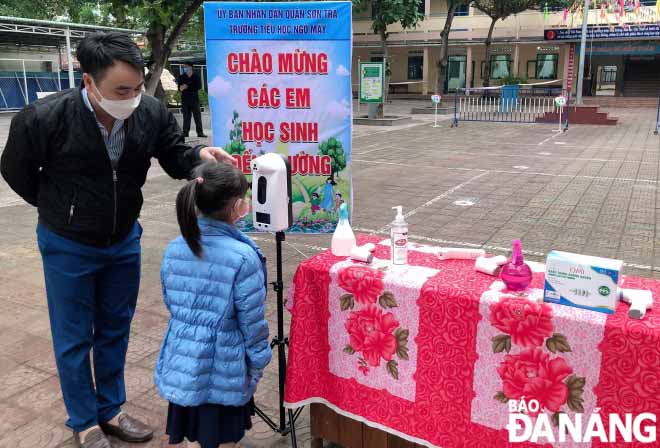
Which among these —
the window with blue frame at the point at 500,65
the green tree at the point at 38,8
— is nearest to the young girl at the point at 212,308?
the green tree at the point at 38,8

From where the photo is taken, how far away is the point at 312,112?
4.13 metres

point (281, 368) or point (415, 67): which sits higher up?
point (415, 67)

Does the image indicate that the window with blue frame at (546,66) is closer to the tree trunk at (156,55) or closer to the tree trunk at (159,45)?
the tree trunk at (159,45)

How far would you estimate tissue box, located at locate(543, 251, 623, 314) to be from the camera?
1962 mm

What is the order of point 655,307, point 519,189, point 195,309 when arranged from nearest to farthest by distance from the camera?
1. point 655,307
2. point 195,309
3. point 519,189

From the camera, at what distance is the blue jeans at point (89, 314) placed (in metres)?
2.50

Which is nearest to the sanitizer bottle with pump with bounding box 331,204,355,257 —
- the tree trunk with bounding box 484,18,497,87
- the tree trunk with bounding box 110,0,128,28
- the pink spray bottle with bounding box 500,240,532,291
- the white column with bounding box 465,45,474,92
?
the pink spray bottle with bounding box 500,240,532,291

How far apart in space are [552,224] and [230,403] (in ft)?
18.3

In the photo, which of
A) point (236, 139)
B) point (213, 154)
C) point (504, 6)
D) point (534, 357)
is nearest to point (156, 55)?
point (236, 139)

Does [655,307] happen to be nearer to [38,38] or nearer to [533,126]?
[533,126]

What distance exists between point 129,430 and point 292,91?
2.47m

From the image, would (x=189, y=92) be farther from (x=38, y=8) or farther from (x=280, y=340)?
(x=38, y=8)

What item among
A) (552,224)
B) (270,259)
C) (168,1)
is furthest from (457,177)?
(168,1)

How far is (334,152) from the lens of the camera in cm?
422
